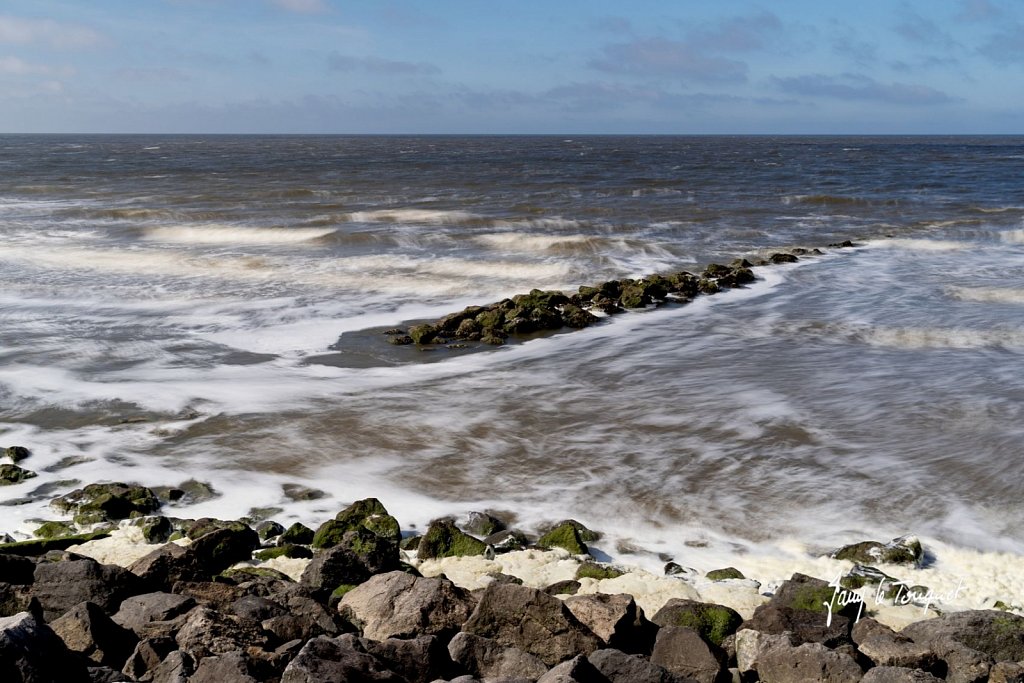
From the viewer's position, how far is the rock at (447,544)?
566cm

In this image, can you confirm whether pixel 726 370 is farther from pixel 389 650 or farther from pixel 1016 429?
pixel 389 650

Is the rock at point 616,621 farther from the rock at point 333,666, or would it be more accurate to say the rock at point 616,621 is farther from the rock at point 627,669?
the rock at point 333,666

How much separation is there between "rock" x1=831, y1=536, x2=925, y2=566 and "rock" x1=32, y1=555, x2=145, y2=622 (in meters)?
4.21

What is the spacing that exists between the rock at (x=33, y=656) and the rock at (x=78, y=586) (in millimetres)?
1070

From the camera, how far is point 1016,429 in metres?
8.05

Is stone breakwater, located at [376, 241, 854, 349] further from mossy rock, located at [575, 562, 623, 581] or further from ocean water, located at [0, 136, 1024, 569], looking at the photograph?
mossy rock, located at [575, 562, 623, 581]

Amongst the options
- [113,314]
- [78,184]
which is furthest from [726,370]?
[78,184]

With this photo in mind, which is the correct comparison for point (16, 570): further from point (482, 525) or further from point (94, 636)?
point (482, 525)

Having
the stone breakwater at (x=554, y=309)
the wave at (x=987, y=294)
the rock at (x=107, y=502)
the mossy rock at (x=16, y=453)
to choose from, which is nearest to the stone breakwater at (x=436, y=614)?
the rock at (x=107, y=502)

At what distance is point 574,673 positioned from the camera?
353cm

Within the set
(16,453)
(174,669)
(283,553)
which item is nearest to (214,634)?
(174,669)

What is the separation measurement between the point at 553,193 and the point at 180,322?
2449 cm

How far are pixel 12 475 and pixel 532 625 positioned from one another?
4776 mm

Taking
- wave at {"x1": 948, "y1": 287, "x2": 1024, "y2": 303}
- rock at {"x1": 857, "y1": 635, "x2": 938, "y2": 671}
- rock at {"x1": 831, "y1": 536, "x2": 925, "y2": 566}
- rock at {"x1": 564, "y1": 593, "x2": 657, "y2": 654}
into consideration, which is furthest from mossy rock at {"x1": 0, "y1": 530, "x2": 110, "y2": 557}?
wave at {"x1": 948, "y1": 287, "x2": 1024, "y2": 303}
